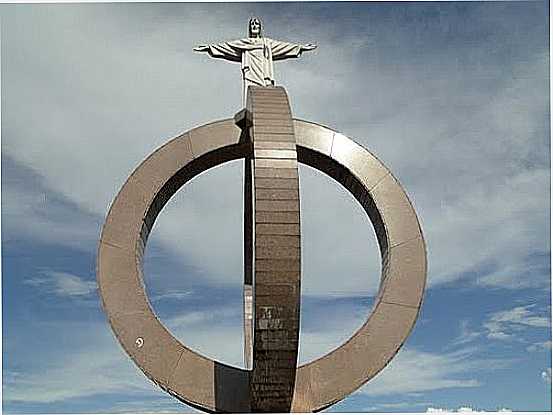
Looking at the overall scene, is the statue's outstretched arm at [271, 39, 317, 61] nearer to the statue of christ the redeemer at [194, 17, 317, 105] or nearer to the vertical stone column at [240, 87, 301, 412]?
the statue of christ the redeemer at [194, 17, 317, 105]

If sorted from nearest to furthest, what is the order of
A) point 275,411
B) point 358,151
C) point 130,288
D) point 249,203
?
point 275,411 → point 130,288 → point 358,151 → point 249,203

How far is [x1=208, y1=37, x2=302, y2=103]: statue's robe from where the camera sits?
18812 millimetres

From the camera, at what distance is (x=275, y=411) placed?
16.1m

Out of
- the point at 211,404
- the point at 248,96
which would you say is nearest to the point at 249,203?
the point at 248,96

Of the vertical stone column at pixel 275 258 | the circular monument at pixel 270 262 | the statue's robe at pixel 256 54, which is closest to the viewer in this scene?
the vertical stone column at pixel 275 258

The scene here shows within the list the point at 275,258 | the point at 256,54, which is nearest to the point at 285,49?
the point at 256,54

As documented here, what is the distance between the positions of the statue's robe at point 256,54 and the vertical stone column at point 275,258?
329cm

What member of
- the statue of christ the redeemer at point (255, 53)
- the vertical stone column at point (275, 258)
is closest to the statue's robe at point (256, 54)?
the statue of christ the redeemer at point (255, 53)

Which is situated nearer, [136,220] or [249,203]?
[136,220]

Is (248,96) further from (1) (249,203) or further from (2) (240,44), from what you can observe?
(1) (249,203)

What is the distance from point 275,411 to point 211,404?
4.01ft

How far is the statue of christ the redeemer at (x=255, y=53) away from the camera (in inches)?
741

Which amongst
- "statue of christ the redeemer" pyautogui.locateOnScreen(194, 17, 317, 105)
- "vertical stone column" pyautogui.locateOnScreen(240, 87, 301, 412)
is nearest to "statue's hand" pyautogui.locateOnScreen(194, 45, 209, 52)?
"statue of christ the redeemer" pyautogui.locateOnScreen(194, 17, 317, 105)

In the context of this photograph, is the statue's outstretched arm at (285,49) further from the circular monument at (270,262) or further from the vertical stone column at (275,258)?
the vertical stone column at (275,258)
